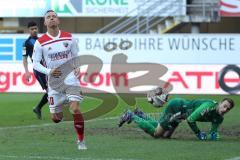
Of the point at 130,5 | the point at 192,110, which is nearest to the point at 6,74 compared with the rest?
the point at 130,5

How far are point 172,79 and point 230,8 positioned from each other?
9.61m

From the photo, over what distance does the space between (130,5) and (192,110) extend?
900 inches

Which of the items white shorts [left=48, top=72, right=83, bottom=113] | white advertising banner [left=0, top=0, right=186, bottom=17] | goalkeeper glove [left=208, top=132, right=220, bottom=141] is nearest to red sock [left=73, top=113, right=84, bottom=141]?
white shorts [left=48, top=72, right=83, bottom=113]

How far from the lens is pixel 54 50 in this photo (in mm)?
12703

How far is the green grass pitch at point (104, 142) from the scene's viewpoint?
1161 cm

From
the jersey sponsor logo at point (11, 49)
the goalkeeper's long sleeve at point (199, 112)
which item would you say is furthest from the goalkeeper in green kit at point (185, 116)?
the jersey sponsor logo at point (11, 49)

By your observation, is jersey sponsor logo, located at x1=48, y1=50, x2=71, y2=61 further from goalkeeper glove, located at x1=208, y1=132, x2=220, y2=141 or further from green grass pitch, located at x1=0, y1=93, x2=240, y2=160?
goalkeeper glove, located at x1=208, y1=132, x2=220, y2=141

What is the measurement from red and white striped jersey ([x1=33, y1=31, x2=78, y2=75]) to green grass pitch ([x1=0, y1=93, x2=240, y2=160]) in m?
1.31

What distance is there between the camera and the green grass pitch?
38.1 ft

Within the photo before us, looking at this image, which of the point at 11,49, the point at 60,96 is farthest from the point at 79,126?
the point at 11,49

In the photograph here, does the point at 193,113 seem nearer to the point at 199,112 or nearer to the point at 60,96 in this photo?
the point at 199,112

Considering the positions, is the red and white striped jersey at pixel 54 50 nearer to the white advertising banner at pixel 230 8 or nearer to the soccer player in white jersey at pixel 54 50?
the soccer player in white jersey at pixel 54 50

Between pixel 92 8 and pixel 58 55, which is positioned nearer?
pixel 58 55

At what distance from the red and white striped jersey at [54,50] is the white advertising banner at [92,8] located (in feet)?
74.5
